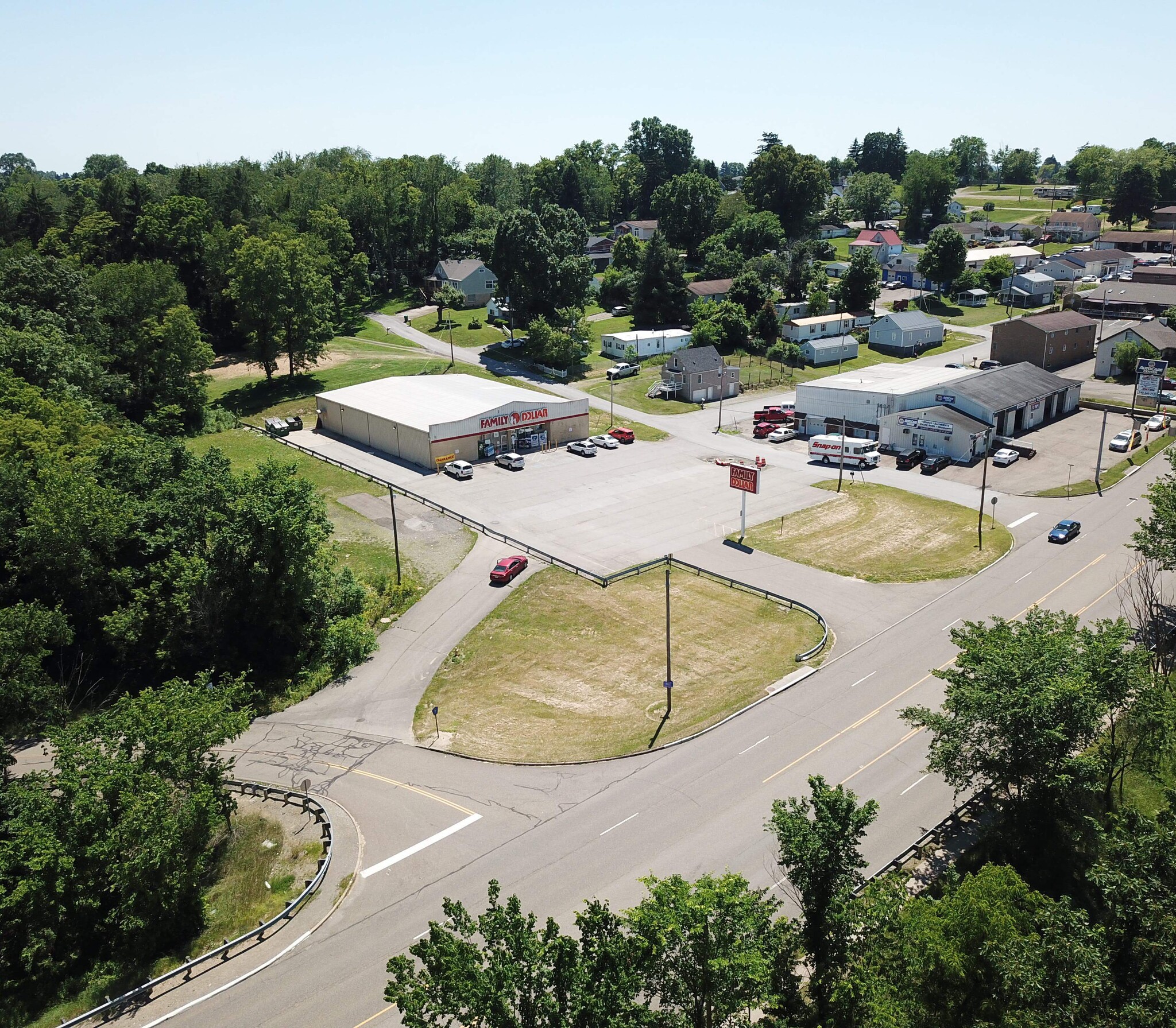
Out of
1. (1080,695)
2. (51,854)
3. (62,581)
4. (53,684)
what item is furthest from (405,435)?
(1080,695)

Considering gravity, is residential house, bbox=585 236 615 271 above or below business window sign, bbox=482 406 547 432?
above

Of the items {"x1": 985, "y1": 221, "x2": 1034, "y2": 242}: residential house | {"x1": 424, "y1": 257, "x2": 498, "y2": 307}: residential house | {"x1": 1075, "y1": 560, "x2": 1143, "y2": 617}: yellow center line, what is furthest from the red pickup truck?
{"x1": 985, "y1": 221, "x2": 1034, "y2": 242}: residential house

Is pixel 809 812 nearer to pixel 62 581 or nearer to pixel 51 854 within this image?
pixel 51 854

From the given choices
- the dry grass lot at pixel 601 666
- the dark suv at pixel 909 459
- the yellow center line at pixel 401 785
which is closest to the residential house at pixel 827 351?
the dark suv at pixel 909 459

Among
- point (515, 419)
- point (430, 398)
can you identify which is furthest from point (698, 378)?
point (430, 398)

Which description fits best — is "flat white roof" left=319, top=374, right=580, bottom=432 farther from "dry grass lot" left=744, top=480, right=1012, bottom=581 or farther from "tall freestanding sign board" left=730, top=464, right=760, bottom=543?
"dry grass lot" left=744, top=480, right=1012, bottom=581

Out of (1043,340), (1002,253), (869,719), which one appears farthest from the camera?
(1002,253)

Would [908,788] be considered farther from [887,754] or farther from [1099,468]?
[1099,468]
